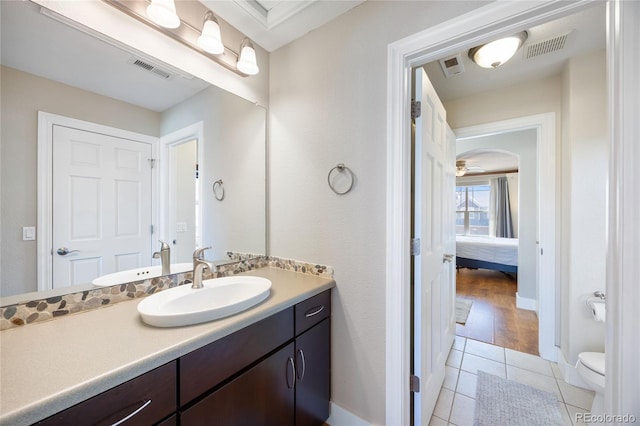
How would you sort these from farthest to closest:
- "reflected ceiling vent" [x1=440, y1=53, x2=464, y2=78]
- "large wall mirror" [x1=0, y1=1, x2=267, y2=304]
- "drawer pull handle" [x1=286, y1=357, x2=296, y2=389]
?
"reflected ceiling vent" [x1=440, y1=53, x2=464, y2=78]
"drawer pull handle" [x1=286, y1=357, x2=296, y2=389]
"large wall mirror" [x1=0, y1=1, x2=267, y2=304]

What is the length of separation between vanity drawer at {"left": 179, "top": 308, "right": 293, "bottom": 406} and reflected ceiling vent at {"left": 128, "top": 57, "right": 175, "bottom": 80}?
Result: 1316 millimetres

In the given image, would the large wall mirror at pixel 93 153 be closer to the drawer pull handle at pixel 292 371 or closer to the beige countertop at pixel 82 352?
the beige countertop at pixel 82 352

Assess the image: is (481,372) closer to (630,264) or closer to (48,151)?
(630,264)

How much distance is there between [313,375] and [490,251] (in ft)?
15.1

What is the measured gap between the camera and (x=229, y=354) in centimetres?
90

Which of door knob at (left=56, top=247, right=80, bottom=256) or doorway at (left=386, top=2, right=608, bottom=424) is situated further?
doorway at (left=386, top=2, right=608, bottom=424)

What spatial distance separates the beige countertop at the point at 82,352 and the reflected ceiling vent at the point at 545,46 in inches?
94.8

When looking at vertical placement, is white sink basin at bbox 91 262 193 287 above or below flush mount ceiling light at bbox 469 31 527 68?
below

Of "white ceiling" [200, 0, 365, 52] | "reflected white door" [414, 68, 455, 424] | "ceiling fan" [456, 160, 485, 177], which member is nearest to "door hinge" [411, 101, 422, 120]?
"reflected white door" [414, 68, 455, 424]

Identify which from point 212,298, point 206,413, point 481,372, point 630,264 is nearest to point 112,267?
point 212,298

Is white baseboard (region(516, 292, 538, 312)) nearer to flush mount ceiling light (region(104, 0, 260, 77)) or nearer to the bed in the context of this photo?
the bed

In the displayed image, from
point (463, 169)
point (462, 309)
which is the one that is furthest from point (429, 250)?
point (463, 169)

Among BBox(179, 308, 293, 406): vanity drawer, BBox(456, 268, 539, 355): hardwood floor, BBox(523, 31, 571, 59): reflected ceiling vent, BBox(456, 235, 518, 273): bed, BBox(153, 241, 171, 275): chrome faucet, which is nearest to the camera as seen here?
BBox(179, 308, 293, 406): vanity drawer

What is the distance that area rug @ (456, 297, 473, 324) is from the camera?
290cm
